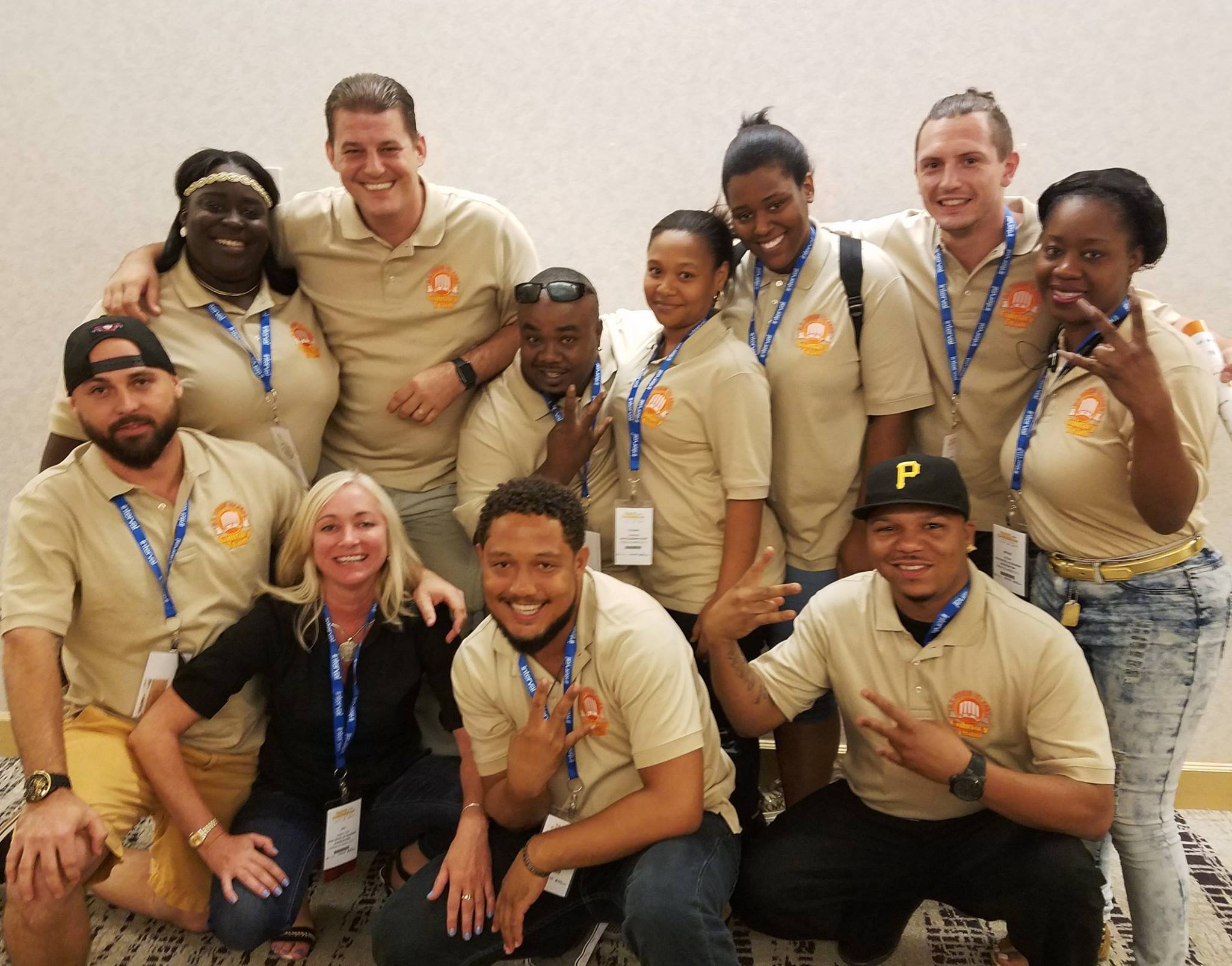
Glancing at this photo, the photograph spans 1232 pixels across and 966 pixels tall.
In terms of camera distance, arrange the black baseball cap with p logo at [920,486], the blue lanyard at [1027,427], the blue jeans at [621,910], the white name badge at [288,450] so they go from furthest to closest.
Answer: the white name badge at [288,450] → the blue lanyard at [1027,427] → the black baseball cap with p logo at [920,486] → the blue jeans at [621,910]

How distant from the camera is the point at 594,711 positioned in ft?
6.98

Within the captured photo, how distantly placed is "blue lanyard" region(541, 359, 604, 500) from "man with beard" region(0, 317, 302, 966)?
81 cm

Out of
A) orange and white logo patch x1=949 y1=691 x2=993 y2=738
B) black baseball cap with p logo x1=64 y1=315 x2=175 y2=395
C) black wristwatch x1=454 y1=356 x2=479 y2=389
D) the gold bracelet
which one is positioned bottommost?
the gold bracelet

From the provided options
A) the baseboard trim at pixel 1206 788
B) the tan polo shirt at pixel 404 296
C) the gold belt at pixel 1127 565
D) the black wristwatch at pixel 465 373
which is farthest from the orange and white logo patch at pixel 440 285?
the baseboard trim at pixel 1206 788

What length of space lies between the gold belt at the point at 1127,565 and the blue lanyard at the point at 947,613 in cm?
30

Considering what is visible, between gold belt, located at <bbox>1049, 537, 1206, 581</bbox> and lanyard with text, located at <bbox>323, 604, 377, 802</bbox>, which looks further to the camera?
lanyard with text, located at <bbox>323, 604, 377, 802</bbox>

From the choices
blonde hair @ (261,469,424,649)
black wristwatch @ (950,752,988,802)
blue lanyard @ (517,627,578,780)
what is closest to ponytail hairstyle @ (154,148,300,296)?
blonde hair @ (261,469,424,649)

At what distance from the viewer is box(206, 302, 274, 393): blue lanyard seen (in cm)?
261

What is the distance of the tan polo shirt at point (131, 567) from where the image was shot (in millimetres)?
2352

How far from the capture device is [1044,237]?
2217 millimetres

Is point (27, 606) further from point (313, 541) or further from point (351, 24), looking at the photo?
point (351, 24)

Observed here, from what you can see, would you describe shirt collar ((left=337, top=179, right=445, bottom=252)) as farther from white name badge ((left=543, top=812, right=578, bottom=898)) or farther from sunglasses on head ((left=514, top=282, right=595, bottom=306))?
white name badge ((left=543, top=812, right=578, bottom=898))

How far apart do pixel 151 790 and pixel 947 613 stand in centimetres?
210

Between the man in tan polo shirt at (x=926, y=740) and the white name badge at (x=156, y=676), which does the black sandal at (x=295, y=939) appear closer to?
the white name badge at (x=156, y=676)
